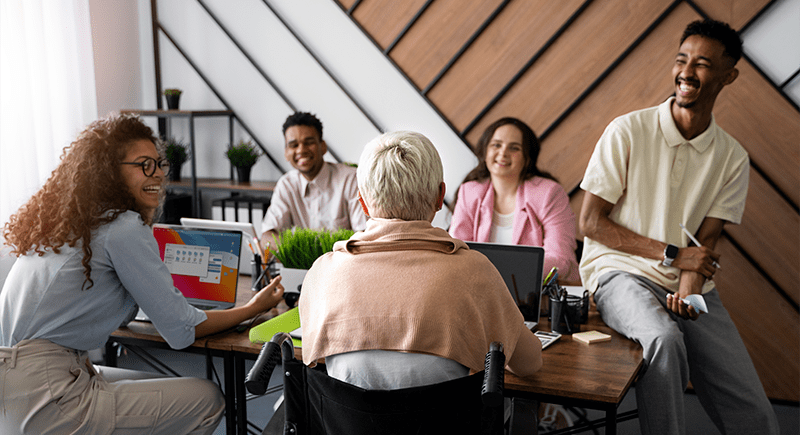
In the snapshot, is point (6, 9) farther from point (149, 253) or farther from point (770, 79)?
point (770, 79)

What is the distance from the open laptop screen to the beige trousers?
354mm

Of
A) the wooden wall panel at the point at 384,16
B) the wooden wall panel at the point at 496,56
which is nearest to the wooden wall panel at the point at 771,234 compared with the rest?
the wooden wall panel at the point at 496,56

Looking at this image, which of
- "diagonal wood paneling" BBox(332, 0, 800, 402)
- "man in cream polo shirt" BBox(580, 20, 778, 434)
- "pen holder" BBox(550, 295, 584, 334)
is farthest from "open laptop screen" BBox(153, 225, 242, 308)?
Answer: "diagonal wood paneling" BBox(332, 0, 800, 402)

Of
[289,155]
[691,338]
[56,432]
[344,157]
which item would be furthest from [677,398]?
[344,157]

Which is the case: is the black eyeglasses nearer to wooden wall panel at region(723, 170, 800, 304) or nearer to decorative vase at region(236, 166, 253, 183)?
decorative vase at region(236, 166, 253, 183)

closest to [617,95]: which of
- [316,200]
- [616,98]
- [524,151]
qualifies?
[616,98]

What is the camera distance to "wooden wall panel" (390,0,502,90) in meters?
3.40

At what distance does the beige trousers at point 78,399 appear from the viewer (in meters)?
1.54

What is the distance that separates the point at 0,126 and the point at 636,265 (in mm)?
3135

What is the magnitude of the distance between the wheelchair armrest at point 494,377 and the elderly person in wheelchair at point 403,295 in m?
0.06

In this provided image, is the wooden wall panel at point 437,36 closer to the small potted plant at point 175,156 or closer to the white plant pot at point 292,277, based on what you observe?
the small potted plant at point 175,156

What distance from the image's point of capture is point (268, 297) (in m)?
1.93

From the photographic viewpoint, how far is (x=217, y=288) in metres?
2.05

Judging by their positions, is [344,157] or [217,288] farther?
[344,157]
